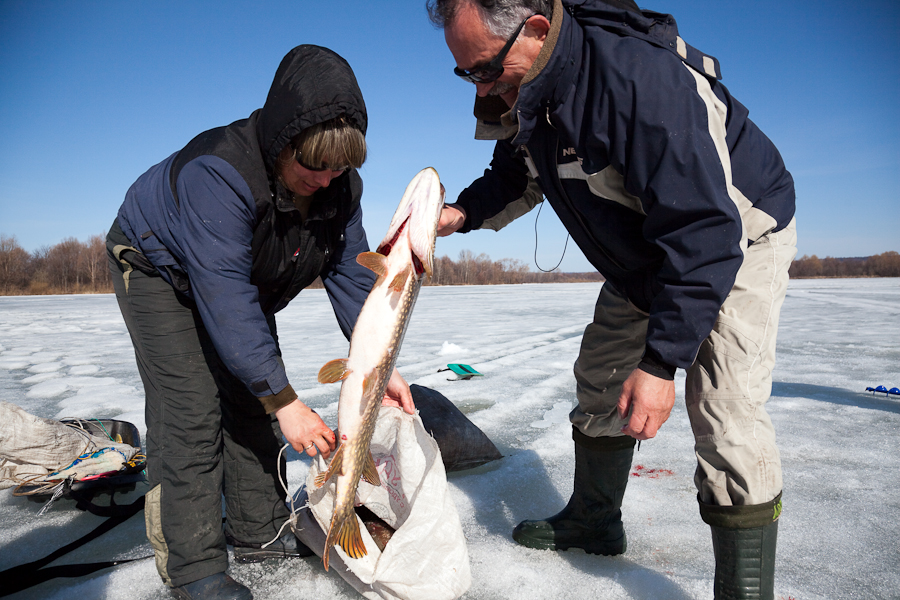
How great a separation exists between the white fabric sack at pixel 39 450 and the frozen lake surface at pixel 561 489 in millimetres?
247

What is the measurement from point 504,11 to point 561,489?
253 cm

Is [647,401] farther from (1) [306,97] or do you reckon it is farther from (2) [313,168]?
(1) [306,97]

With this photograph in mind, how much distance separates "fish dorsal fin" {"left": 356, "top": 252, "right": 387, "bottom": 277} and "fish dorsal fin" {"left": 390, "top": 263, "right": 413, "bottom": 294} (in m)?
0.06

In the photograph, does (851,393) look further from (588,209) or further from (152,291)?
(152,291)

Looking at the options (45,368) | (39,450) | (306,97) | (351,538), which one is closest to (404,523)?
(351,538)

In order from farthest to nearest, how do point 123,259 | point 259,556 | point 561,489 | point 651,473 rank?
point 651,473, point 561,489, point 259,556, point 123,259

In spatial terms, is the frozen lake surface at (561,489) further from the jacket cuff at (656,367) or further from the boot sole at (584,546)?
the jacket cuff at (656,367)

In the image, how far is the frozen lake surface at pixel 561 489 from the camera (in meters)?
2.07

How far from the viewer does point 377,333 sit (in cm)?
182

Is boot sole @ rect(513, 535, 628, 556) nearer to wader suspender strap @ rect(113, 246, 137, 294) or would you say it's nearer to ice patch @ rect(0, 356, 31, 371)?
wader suspender strap @ rect(113, 246, 137, 294)

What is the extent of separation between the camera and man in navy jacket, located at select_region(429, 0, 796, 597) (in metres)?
1.43

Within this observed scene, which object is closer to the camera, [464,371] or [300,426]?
[300,426]

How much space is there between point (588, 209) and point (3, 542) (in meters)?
3.04

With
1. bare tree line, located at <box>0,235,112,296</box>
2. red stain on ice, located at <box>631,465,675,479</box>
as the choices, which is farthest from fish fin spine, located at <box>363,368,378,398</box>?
bare tree line, located at <box>0,235,112,296</box>
